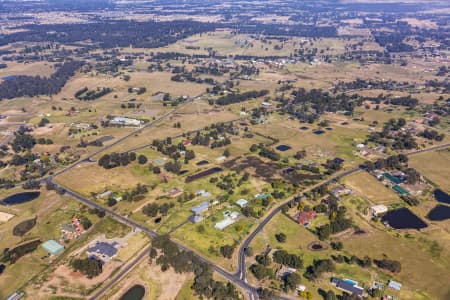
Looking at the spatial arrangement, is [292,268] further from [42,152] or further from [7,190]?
[42,152]

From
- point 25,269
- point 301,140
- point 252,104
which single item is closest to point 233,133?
point 301,140

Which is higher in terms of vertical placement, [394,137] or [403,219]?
[394,137]

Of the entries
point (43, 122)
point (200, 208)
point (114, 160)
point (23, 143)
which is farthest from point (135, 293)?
point (43, 122)

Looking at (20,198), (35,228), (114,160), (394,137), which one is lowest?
(20,198)

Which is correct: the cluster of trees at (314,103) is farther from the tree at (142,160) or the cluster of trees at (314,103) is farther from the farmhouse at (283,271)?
the farmhouse at (283,271)

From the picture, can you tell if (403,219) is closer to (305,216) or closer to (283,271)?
(305,216)

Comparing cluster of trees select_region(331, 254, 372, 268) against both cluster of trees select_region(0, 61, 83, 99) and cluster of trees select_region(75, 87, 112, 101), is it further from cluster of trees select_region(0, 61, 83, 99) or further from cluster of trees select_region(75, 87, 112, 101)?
cluster of trees select_region(0, 61, 83, 99)

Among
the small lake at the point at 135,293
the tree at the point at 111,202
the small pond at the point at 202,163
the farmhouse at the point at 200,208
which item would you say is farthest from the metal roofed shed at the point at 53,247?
the small pond at the point at 202,163
